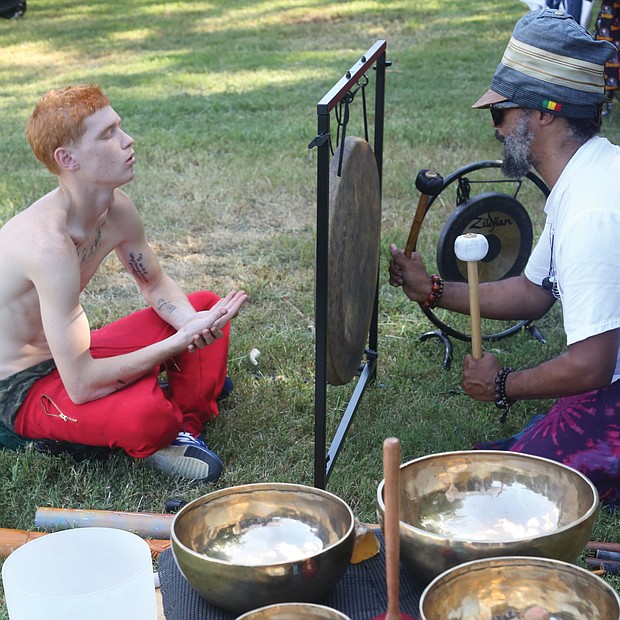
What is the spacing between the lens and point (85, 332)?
2.57 m

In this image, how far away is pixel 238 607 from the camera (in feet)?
4.61

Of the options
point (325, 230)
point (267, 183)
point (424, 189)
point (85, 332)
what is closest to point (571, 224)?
point (325, 230)

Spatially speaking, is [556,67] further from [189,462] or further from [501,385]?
[189,462]

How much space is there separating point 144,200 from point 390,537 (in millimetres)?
4346

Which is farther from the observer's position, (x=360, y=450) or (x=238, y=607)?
(x=360, y=450)

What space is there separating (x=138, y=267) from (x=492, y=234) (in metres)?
1.32

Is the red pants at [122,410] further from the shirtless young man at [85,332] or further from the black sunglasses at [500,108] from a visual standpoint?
the black sunglasses at [500,108]

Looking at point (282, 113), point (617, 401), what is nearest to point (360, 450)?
point (617, 401)

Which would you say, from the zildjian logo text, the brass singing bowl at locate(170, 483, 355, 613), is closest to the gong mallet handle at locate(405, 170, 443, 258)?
A: the zildjian logo text

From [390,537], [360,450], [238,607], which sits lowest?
[360,450]

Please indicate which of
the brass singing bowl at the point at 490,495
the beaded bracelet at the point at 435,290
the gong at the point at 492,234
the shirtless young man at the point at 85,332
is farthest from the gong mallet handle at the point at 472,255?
the gong at the point at 492,234

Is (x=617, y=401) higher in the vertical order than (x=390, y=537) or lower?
lower

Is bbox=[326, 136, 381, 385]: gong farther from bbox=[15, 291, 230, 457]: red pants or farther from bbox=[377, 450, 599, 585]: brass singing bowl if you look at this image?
bbox=[377, 450, 599, 585]: brass singing bowl

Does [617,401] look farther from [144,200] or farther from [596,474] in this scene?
[144,200]
